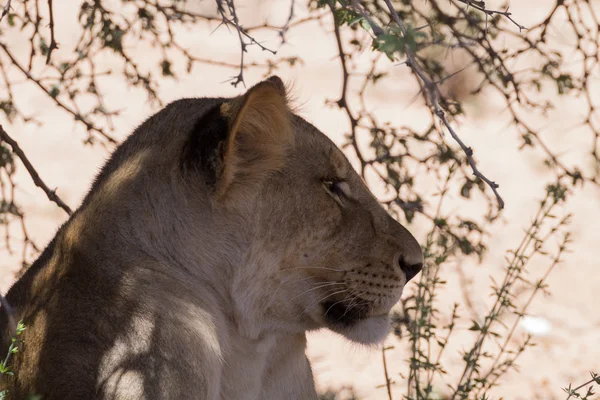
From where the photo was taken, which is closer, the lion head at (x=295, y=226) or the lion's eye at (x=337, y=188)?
the lion head at (x=295, y=226)

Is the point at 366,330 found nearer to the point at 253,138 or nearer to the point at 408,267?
the point at 408,267

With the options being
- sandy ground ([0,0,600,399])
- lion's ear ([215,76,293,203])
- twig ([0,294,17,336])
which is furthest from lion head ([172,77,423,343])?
twig ([0,294,17,336])

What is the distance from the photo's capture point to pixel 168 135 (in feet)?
8.43

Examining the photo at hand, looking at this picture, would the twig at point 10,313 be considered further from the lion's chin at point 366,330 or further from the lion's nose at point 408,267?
the lion's nose at point 408,267

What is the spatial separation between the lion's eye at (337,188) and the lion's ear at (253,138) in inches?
6.3

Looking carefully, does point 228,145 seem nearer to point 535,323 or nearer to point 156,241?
point 156,241

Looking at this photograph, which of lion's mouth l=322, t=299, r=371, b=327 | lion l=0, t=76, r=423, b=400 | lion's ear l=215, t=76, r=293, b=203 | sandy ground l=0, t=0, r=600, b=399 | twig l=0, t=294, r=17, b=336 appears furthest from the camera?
sandy ground l=0, t=0, r=600, b=399

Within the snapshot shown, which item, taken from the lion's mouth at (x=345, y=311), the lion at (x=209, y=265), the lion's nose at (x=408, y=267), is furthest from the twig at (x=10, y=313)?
the lion's nose at (x=408, y=267)

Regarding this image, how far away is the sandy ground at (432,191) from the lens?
5449mm

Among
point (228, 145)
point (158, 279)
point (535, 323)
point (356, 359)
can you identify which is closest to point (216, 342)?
point (158, 279)

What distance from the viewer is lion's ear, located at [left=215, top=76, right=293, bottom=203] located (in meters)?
2.41

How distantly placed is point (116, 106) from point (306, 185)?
6700 mm

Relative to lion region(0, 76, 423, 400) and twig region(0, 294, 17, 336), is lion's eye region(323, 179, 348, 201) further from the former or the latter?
twig region(0, 294, 17, 336)

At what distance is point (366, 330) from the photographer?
8.95ft
